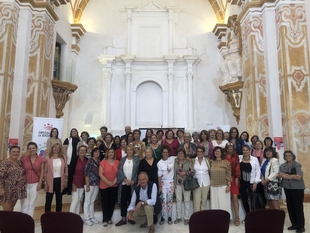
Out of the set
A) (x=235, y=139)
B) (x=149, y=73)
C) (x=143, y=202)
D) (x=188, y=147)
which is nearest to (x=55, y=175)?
(x=143, y=202)

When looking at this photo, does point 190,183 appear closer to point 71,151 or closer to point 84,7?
point 71,151

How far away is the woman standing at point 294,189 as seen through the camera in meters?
4.25

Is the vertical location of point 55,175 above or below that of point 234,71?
below

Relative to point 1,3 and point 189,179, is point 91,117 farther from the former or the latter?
point 189,179

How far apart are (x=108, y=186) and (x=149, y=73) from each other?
7.48m

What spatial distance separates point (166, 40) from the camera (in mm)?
11891

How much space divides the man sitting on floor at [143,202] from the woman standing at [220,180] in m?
1.18

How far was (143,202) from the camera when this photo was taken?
14.6ft

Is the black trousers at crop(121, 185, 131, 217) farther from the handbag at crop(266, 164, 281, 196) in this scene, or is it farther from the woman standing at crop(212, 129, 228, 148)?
the handbag at crop(266, 164, 281, 196)

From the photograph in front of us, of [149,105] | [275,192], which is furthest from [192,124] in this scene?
[275,192]

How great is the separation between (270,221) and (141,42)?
33.8 ft

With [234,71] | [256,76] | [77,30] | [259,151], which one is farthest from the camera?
[77,30]

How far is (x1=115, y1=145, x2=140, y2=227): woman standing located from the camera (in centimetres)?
477

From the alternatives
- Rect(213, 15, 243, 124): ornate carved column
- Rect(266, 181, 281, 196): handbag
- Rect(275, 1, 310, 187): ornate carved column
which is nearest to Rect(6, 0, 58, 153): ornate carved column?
Rect(213, 15, 243, 124): ornate carved column
